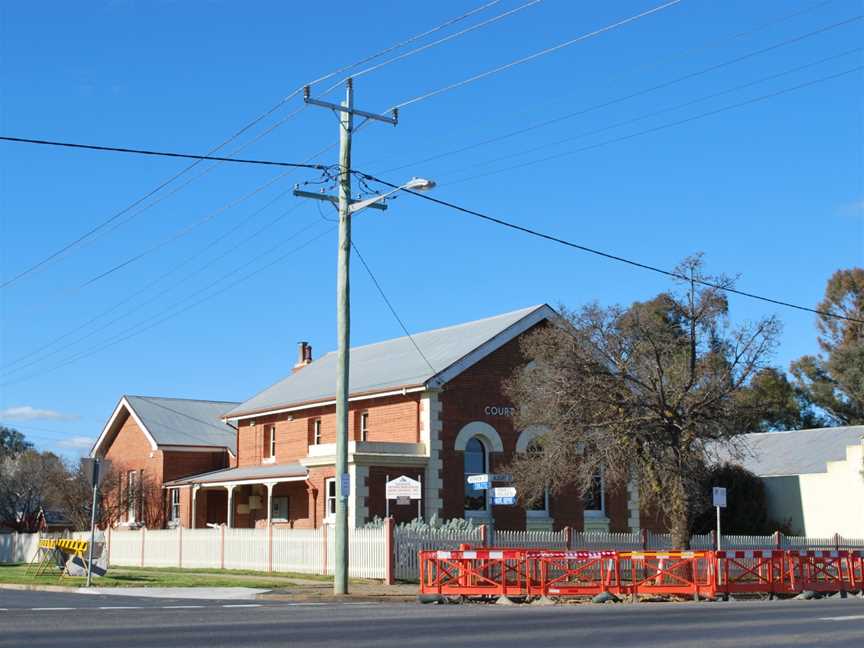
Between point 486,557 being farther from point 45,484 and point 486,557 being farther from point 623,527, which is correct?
point 45,484

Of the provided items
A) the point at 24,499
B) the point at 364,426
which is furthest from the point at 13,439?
the point at 364,426

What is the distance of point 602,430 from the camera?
2805cm

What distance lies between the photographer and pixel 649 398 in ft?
91.1

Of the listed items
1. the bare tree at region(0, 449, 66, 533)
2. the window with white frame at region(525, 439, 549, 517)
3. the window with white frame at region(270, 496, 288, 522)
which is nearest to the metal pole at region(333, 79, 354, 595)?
the window with white frame at region(525, 439, 549, 517)

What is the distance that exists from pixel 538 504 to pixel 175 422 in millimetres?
21747

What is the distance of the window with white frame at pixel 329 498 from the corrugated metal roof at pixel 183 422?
15.0 meters

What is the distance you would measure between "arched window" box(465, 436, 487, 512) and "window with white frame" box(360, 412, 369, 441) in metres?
4.16

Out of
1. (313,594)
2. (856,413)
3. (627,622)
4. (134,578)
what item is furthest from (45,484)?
(856,413)

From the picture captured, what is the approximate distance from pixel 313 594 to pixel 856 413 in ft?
175

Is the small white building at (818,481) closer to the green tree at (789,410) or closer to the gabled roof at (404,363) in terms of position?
the gabled roof at (404,363)

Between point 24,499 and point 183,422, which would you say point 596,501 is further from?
point 24,499

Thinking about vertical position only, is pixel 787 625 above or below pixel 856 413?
below

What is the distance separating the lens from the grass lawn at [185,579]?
26281 millimetres

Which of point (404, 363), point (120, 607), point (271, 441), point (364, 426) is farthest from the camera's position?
point (271, 441)
